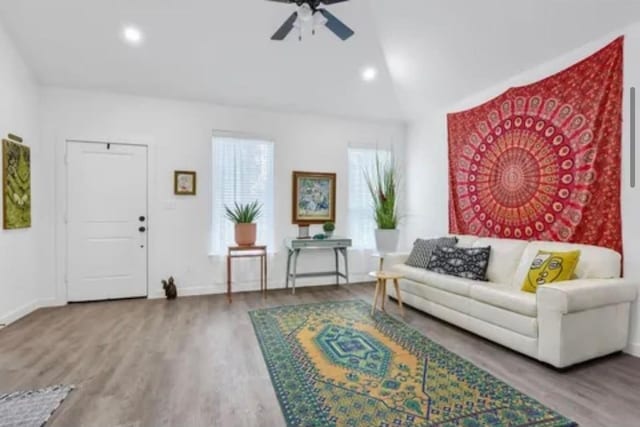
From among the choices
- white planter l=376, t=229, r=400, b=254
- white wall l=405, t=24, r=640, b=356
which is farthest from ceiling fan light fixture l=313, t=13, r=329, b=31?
white planter l=376, t=229, r=400, b=254

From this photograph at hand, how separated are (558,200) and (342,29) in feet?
8.37

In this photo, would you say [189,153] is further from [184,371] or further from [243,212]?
[184,371]

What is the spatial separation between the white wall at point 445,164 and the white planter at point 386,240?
581 millimetres

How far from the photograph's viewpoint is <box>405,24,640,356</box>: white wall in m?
2.66

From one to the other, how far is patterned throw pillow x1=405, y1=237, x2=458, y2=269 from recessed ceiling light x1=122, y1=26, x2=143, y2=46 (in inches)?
154

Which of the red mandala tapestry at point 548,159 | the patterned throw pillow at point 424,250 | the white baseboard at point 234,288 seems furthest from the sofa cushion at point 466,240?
the white baseboard at point 234,288

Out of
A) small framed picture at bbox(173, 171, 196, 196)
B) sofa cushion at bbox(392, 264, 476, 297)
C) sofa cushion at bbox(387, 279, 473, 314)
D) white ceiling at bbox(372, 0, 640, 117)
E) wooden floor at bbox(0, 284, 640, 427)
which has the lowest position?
wooden floor at bbox(0, 284, 640, 427)

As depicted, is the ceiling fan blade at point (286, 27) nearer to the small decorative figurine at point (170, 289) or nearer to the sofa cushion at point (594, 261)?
the sofa cushion at point (594, 261)

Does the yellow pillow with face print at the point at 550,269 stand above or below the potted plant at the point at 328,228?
below

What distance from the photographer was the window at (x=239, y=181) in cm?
463

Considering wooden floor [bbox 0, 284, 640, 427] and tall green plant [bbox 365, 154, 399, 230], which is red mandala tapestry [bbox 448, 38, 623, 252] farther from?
wooden floor [bbox 0, 284, 640, 427]

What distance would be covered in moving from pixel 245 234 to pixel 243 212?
0.30 m

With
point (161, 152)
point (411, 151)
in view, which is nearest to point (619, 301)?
point (411, 151)

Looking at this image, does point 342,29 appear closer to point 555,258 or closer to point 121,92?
point 555,258
